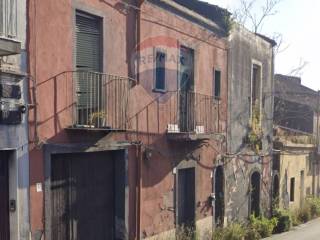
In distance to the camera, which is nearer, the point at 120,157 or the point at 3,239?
the point at 3,239

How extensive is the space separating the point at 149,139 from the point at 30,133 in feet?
13.8

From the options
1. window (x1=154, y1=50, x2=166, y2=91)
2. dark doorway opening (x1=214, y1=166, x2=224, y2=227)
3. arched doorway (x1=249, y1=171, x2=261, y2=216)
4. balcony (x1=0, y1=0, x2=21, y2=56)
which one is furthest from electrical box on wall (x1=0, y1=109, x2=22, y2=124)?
arched doorway (x1=249, y1=171, x2=261, y2=216)

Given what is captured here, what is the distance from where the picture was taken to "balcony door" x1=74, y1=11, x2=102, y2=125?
9484 millimetres

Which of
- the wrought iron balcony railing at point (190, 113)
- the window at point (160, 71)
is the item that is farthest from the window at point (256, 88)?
the window at point (160, 71)

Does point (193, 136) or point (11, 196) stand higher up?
point (193, 136)

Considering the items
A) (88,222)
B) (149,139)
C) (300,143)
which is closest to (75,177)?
(88,222)

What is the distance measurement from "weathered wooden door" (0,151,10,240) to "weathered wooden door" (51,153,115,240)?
118cm

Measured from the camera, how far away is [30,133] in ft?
26.6

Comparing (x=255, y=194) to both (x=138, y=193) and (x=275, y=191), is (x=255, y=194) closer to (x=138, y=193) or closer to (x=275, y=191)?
(x=275, y=191)

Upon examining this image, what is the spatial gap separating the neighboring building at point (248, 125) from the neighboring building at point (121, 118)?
4.73 ft

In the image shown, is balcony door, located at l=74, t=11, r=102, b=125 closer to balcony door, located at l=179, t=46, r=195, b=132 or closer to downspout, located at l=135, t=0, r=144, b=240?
downspout, located at l=135, t=0, r=144, b=240

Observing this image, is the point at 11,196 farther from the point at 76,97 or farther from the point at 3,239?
the point at 76,97

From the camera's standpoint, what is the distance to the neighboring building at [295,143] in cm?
2212

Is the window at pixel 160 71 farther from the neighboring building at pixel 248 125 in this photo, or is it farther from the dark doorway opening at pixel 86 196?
the neighboring building at pixel 248 125
